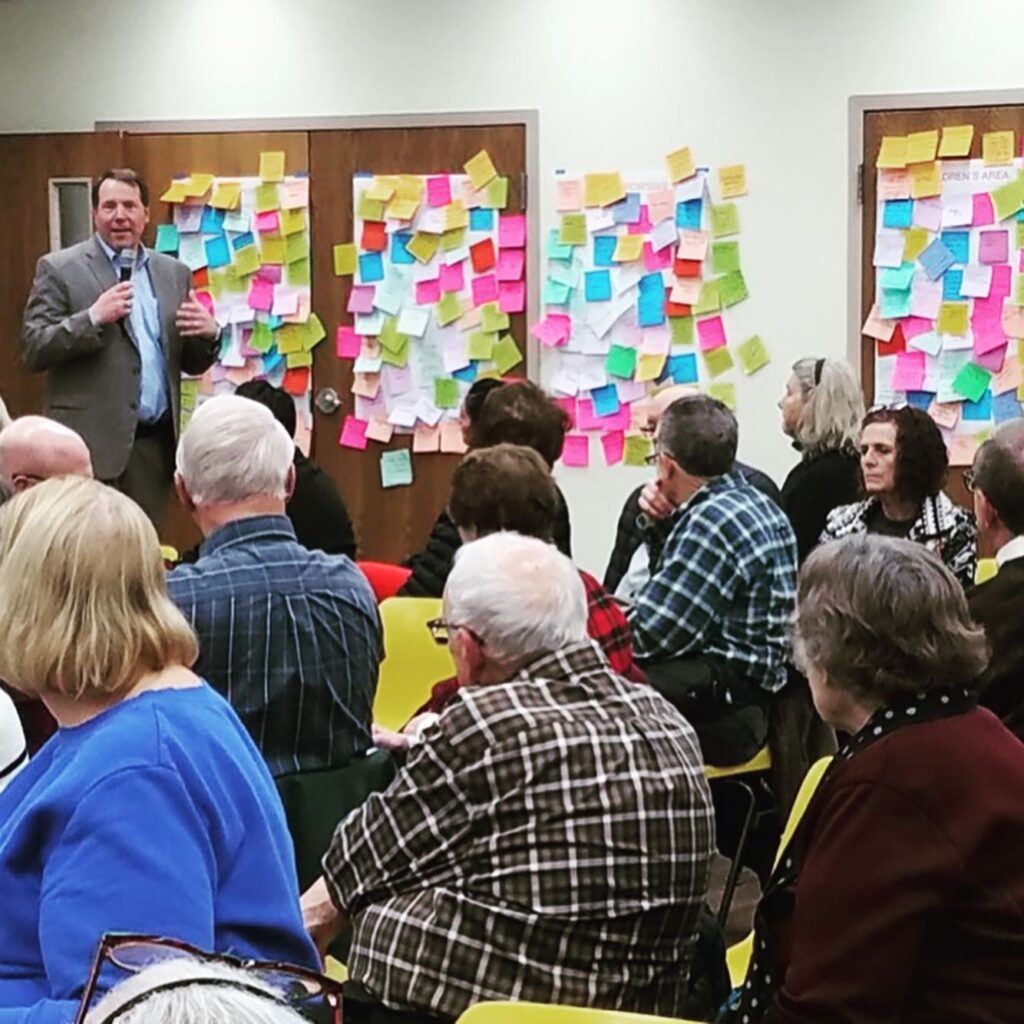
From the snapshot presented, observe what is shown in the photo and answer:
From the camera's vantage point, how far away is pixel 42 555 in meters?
1.79

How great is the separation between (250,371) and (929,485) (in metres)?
3.26

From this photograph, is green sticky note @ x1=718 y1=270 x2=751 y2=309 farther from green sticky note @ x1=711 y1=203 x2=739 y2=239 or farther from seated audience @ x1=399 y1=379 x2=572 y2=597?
seated audience @ x1=399 y1=379 x2=572 y2=597

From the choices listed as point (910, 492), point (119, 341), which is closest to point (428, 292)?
point (119, 341)

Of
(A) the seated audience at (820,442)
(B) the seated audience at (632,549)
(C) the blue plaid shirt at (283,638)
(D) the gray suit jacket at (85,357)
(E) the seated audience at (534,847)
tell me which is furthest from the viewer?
(D) the gray suit jacket at (85,357)

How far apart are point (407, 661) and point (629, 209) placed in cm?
299

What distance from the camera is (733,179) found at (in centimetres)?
623

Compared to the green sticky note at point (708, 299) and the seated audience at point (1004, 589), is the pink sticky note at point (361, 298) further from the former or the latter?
the seated audience at point (1004, 589)

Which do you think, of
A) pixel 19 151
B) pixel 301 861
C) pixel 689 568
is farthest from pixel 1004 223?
pixel 301 861

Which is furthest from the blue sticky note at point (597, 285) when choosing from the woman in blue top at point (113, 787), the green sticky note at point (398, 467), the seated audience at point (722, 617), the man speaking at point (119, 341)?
the woman in blue top at point (113, 787)

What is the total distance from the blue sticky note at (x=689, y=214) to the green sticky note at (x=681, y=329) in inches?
13.4

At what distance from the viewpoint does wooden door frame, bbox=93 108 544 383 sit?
6.40 meters

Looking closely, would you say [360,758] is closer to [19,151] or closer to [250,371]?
[250,371]

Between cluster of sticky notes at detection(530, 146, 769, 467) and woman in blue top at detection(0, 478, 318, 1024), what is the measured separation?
461cm

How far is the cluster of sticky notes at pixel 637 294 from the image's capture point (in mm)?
6273
